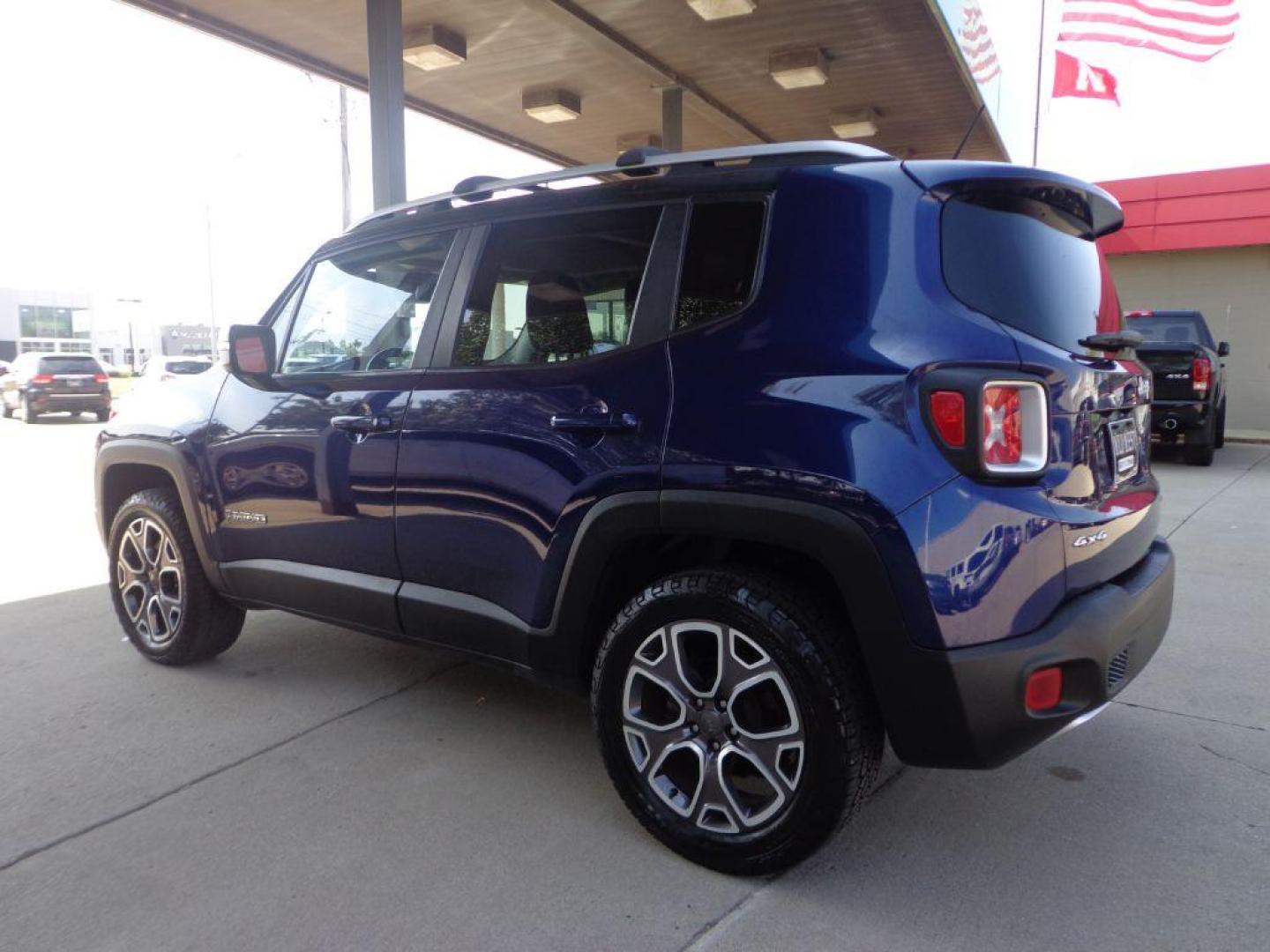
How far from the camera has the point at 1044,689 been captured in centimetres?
214

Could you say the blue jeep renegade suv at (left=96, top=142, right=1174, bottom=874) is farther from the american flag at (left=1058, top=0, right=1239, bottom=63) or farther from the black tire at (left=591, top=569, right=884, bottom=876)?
the american flag at (left=1058, top=0, right=1239, bottom=63)

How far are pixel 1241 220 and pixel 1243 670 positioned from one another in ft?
53.6

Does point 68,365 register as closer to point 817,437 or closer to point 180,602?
point 180,602

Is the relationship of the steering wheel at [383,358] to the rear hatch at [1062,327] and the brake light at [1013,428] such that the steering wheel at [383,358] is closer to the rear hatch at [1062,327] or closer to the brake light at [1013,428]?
the rear hatch at [1062,327]

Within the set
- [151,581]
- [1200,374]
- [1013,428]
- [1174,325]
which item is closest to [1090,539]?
[1013,428]

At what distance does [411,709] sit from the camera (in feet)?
11.9

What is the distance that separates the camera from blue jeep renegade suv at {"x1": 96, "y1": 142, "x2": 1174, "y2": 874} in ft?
6.96

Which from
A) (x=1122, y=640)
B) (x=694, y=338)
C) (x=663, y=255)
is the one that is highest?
(x=663, y=255)

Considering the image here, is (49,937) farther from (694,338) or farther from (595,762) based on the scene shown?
(694,338)

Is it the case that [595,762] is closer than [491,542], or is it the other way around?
[491,542]

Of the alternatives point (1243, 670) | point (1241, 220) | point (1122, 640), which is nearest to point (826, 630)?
point (1122, 640)

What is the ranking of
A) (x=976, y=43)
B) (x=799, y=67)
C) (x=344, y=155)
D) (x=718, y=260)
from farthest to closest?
1. (x=344, y=155)
2. (x=976, y=43)
3. (x=799, y=67)
4. (x=718, y=260)

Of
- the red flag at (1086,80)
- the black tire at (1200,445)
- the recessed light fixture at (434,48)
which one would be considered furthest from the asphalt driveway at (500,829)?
the red flag at (1086,80)

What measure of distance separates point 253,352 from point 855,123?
10.5 metres
